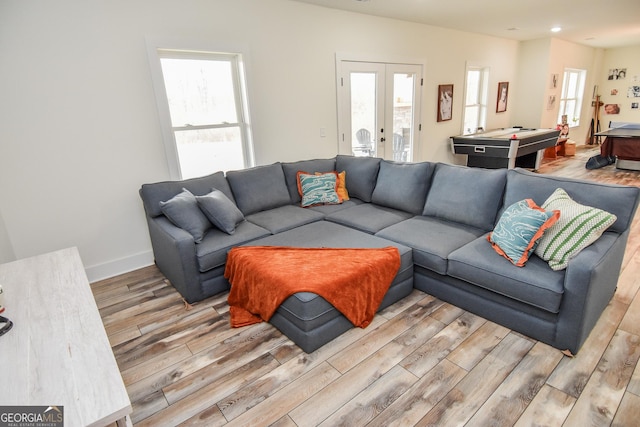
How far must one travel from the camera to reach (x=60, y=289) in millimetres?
1629

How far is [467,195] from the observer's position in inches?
112

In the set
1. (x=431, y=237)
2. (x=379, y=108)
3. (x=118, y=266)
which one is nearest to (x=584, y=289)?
(x=431, y=237)

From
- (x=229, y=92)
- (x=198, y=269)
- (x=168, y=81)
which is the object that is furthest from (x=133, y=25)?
(x=198, y=269)

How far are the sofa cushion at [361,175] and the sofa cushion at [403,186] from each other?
0.30ft

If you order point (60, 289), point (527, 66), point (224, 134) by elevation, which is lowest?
point (60, 289)

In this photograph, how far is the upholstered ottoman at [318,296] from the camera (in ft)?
6.63

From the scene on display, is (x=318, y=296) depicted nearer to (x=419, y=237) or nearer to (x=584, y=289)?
(x=419, y=237)

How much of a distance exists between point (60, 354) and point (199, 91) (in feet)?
9.41

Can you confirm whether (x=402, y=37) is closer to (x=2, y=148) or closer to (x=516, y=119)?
(x=516, y=119)

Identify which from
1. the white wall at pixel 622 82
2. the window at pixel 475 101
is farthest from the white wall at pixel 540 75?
the white wall at pixel 622 82

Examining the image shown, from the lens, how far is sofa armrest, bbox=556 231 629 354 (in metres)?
1.84

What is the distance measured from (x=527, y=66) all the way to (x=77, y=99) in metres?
8.26

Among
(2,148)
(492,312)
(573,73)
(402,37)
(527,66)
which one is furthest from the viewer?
(573,73)

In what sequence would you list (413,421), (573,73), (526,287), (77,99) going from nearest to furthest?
1. (413,421)
2. (526,287)
3. (77,99)
4. (573,73)
